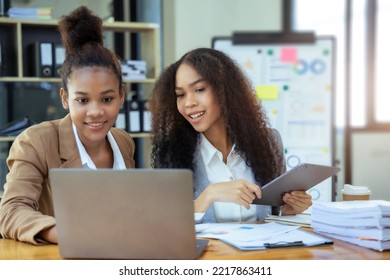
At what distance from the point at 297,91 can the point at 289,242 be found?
54.8 inches

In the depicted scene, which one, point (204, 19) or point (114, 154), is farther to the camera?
point (204, 19)

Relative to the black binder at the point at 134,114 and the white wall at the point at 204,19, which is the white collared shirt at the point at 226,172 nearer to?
the white wall at the point at 204,19

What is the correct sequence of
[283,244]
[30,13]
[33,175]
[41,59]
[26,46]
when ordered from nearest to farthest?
[283,244] < [33,175] < [41,59] < [26,46] < [30,13]

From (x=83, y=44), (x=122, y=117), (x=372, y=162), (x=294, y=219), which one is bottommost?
(x=294, y=219)

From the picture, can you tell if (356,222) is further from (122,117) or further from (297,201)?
(122,117)

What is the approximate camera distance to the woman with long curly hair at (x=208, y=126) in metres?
1.58

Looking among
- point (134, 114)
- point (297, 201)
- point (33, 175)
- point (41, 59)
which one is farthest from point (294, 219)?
point (41, 59)

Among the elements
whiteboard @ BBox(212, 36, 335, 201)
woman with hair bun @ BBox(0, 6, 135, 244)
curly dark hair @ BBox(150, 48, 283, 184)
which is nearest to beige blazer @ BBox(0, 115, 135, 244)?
woman with hair bun @ BBox(0, 6, 135, 244)

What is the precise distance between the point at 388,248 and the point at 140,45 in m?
1.61

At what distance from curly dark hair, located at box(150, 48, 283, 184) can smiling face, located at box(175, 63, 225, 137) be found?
0.05 feet

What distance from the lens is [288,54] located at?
2428 millimetres

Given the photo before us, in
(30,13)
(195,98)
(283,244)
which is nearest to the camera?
(283,244)

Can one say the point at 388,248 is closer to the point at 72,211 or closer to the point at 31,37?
the point at 72,211
